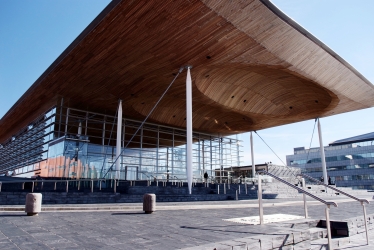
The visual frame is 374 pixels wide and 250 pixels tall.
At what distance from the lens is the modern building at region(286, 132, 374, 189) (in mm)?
68250

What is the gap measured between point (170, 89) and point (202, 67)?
4680 millimetres

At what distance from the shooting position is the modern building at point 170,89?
1484 centimetres

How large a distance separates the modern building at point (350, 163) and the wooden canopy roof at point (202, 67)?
→ 45.3 metres

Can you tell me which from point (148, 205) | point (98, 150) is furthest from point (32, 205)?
point (98, 150)

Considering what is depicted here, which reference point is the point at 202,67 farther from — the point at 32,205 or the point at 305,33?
the point at 32,205

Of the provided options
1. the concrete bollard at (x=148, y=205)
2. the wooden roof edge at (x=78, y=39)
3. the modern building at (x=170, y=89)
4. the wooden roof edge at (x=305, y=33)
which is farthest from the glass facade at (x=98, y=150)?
the wooden roof edge at (x=305, y=33)

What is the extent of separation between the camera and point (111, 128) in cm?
2877

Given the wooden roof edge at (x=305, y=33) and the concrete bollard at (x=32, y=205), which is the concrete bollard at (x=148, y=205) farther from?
the wooden roof edge at (x=305, y=33)

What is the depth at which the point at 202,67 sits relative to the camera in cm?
1972

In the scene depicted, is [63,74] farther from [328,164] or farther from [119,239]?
[328,164]

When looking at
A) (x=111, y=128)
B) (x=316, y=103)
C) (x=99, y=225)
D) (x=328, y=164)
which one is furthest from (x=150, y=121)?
(x=328, y=164)

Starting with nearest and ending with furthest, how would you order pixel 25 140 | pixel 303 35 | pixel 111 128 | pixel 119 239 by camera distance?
pixel 119 239, pixel 303 35, pixel 111 128, pixel 25 140

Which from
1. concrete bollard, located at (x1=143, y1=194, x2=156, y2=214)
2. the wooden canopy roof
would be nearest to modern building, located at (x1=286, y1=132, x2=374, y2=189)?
the wooden canopy roof

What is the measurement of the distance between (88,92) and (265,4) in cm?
1545
